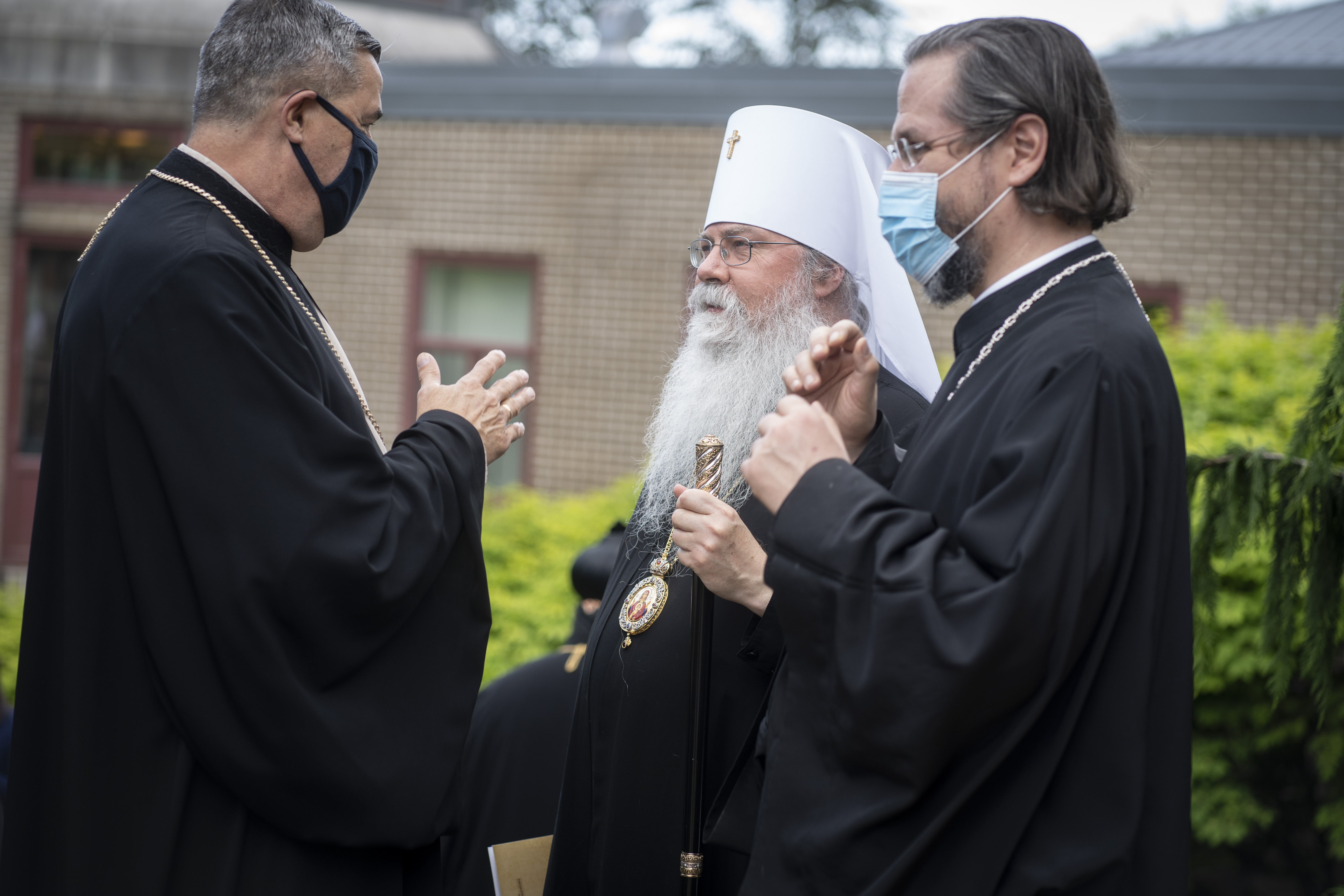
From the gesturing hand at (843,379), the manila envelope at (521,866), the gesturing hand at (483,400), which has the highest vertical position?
the gesturing hand at (843,379)

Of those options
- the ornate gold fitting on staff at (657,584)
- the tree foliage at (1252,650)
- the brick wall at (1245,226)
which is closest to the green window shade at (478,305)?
the brick wall at (1245,226)

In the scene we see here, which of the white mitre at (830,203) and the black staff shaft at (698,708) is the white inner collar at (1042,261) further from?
the white mitre at (830,203)

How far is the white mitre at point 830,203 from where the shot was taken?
3066 millimetres

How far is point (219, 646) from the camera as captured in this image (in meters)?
2.20

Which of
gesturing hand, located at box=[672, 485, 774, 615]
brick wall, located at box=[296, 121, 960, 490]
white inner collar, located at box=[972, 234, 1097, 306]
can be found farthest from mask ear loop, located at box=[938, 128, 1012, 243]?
brick wall, located at box=[296, 121, 960, 490]

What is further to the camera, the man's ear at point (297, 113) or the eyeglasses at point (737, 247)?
the eyeglasses at point (737, 247)

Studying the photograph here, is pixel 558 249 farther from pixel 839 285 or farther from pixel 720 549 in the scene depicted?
pixel 720 549

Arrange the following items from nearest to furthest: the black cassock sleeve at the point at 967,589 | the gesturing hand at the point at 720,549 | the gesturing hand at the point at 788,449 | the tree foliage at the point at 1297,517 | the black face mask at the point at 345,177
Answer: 1. the black cassock sleeve at the point at 967,589
2. the gesturing hand at the point at 788,449
3. the gesturing hand at the point at 720,549
4. the black face mask at the point at 345,177
5. the tree foliage at the point at 1297,517

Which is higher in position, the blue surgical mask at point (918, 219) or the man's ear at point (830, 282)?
the blue surgical mask at point (918, 219)

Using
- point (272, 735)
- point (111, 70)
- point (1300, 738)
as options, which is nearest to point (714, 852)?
point (272, 735)

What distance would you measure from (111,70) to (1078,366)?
508 inches

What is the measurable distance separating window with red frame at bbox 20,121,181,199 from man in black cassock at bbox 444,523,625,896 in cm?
1017

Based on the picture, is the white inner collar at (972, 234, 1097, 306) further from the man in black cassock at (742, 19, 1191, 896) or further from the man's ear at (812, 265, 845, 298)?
the man's ear at (812, 265, 845, 298)

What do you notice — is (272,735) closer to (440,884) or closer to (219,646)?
(219,646)
